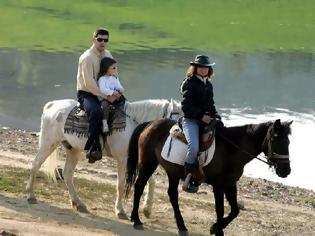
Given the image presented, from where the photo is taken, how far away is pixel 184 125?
9406mm

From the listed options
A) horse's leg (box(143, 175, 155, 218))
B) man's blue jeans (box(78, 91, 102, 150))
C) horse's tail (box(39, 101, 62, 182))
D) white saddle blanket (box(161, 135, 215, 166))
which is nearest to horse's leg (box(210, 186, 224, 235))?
white saddle blanket (box(161, 135, 215, 166))

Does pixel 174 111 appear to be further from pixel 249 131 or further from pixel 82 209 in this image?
pixel 82 209

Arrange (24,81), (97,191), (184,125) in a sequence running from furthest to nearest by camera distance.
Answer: (24,81) → (97,191) → (184,125)

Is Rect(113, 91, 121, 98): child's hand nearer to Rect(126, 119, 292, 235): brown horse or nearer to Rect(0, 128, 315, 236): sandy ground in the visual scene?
Rect(126, 119, 292, 235): brown horse

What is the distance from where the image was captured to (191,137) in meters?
9.28

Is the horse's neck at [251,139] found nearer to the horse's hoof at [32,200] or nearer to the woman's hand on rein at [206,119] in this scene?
the woman's hand on rein at [206,119]

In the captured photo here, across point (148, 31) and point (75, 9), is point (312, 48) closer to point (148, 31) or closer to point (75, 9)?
point (148, 31)

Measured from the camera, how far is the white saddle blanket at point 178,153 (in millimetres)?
9328

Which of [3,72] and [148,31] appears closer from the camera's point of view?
[3,72]

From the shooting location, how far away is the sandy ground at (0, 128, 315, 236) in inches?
379

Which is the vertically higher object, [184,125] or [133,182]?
[184,125]

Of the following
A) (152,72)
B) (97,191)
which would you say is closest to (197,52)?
(152,72)

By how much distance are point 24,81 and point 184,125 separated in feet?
70.2

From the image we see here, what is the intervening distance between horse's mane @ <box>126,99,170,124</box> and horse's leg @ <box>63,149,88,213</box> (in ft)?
4.41
